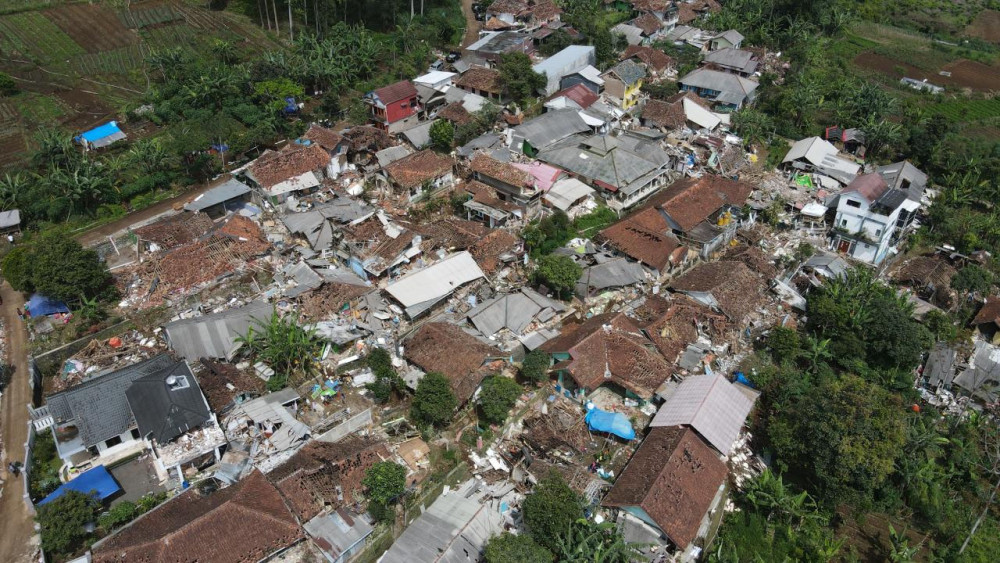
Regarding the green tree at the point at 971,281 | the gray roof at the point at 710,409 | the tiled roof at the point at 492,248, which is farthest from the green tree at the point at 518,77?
the green tree at the point at 971,281

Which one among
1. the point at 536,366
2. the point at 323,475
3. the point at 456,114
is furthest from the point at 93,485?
the point at 456,114

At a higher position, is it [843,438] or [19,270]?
[19,270]

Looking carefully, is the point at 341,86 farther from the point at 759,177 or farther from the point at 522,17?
Answer: the point at 759,177

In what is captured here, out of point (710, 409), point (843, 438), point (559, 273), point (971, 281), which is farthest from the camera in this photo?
point (971, 281)

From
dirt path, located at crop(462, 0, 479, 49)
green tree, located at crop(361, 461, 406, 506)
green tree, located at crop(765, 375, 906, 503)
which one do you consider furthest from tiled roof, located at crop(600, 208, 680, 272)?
dirt path, located at crop(462, 0, 479, 49)

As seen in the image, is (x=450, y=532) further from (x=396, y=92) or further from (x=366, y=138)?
(x=396, y=92)

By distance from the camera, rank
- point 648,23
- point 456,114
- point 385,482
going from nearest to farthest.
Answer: point 385,482, point 456,114, point 648,23

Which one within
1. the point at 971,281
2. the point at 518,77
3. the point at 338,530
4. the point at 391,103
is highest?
the point at 518,77

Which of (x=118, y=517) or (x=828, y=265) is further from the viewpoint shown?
(x=828, y=265)
